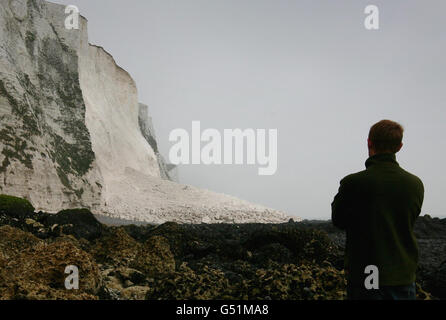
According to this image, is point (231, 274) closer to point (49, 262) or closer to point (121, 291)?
point (121, 291)

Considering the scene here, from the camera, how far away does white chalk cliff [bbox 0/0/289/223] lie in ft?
90.9

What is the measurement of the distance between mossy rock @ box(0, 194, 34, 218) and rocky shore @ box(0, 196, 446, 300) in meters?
5.30

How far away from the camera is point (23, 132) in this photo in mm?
27844

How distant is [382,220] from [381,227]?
0.06 m

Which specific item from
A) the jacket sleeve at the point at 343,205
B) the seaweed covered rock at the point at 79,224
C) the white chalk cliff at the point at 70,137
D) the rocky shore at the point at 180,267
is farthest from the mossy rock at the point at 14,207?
the jacket sleeve at the point at 343,205

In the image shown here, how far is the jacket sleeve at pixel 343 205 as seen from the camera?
330cm

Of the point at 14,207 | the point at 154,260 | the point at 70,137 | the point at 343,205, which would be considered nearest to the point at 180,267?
the point at 154,260

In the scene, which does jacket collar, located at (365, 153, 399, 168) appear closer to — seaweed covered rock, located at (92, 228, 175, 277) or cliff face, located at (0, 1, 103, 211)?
seaweed covered rock, located at (92, 228, 175, 277)

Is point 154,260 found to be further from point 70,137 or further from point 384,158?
point 70,137

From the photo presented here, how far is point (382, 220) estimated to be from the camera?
3.23 meters

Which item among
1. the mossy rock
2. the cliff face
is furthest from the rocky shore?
the cliff face

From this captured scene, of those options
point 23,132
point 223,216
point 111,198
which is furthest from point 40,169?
point 223,216

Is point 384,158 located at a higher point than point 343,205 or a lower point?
higher

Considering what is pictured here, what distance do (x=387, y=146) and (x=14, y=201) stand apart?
1813 centimetres
